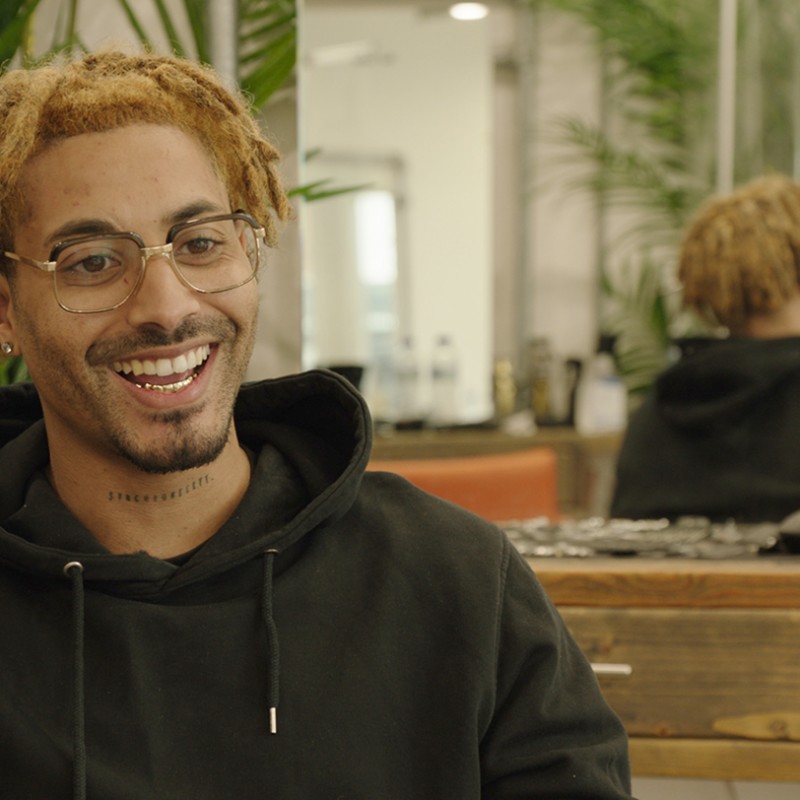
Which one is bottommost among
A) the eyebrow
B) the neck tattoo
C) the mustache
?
the neck tattoo

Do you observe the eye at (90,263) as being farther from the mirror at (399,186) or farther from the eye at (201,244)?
the mirror at (399,186)

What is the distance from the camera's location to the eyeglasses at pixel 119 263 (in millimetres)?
1083

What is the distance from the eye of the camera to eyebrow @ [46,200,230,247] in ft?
3.54

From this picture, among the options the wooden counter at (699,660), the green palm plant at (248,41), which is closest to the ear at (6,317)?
the green palm plant at (248,41)

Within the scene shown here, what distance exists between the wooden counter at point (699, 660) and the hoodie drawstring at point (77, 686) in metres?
0.58

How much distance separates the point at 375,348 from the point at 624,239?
2.97 ft

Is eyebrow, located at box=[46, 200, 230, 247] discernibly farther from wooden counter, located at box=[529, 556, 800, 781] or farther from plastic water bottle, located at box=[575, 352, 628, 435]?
plastic water bottle, located at box=[575, 352, 628, 435]

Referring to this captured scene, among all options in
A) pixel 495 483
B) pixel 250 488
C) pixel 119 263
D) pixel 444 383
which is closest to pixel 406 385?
pixel 444 383

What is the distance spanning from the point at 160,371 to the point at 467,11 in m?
2.88

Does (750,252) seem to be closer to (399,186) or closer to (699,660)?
(699,660)

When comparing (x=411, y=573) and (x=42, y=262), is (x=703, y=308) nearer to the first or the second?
(x=411, y=573)

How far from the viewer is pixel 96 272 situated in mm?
1089

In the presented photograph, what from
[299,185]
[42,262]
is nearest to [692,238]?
[299,185]

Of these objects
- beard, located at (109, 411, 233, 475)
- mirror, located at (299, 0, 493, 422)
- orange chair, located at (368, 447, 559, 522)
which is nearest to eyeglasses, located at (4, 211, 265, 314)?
beard, located at (109, 411, 233, 475)
